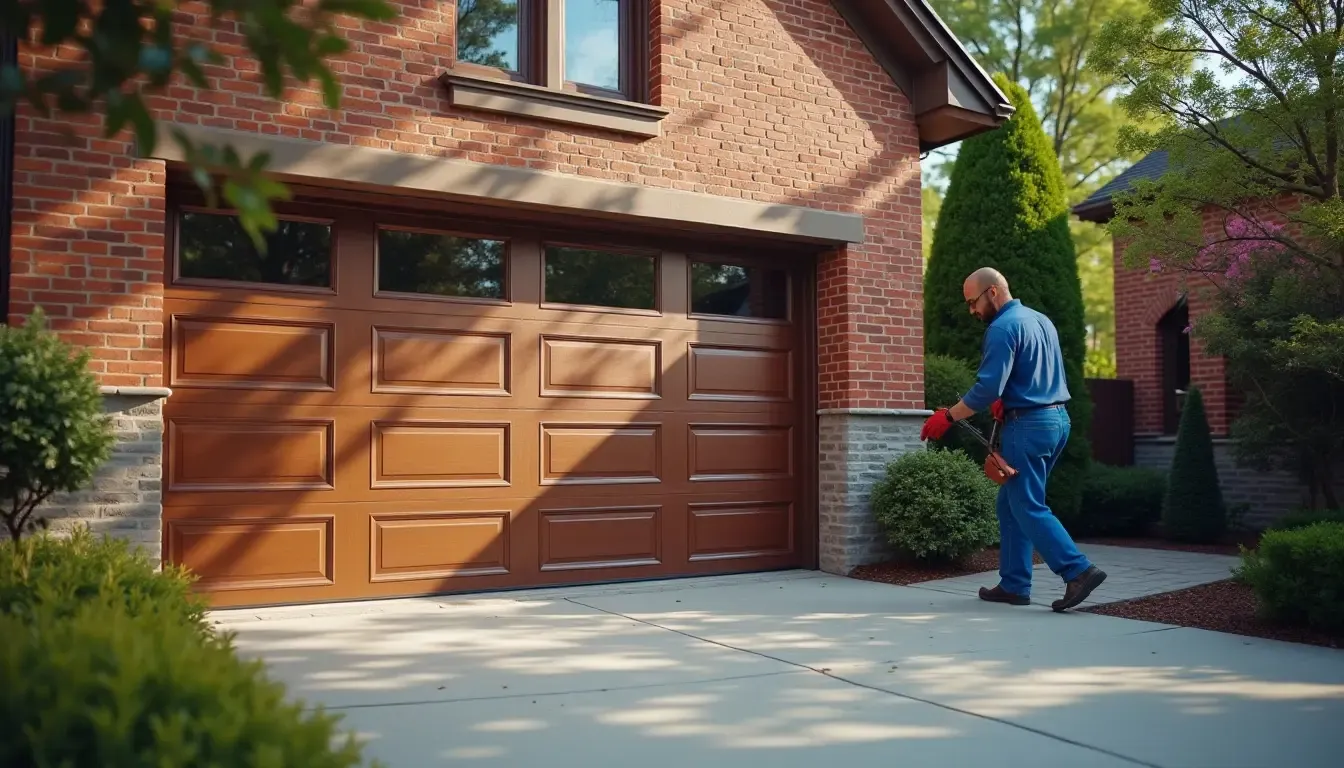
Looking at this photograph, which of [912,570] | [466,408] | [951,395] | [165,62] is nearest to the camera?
[165,62]

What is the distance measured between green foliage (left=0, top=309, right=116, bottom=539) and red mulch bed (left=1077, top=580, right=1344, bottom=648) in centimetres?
580

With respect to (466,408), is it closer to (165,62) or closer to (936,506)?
(936,506)

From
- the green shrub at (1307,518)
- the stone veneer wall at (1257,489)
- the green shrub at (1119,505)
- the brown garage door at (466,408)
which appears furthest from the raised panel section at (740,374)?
the stone veneer wall at (1257,489)

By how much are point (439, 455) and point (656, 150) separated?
2.75 m

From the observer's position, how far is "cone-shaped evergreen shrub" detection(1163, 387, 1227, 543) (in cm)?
1158

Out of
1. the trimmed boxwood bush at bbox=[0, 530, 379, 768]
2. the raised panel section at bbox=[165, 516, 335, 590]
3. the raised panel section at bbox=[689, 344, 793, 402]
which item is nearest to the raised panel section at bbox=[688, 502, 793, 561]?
the raised panel section at bbox=[689, 344, 793, 402]

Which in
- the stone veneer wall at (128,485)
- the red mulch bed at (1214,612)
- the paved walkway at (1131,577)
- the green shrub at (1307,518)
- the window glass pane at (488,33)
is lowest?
the paved walkway at (1131,577)

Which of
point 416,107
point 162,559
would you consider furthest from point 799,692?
point 416,107

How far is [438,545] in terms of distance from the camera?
7410 mm

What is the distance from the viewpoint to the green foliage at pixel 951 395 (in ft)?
34.9

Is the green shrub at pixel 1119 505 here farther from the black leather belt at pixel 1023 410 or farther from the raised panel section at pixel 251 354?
the raised panel section at pixel 251 354

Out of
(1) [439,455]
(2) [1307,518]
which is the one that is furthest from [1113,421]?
(1) [439,455]

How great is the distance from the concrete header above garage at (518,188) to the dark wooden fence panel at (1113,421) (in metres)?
7.30

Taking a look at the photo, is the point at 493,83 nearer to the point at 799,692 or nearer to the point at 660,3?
the point at 660,3
